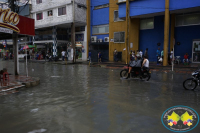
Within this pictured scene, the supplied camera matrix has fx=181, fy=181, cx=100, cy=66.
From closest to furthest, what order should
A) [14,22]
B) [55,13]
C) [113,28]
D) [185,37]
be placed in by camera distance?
[14,22] → [185,37] → [113,28] → [55,13]

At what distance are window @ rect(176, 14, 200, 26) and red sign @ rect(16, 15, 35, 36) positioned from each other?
57.5ft

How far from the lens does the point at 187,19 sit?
21391mm

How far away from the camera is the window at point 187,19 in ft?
68.1

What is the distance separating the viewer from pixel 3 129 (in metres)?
4.32

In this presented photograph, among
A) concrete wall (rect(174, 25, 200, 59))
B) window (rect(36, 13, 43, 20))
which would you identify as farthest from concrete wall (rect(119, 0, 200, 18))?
window (rect(36, 13, 43, 20))

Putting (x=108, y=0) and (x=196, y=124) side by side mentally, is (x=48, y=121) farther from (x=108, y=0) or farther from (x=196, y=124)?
(x=108, y=0)

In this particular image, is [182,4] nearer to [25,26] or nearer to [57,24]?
[25,26]

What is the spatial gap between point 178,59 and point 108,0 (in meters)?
13.9

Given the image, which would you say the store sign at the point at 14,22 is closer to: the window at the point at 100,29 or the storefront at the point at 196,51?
the storefront at the point at 196,51

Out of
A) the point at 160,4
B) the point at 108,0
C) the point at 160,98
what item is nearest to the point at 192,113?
the point at 160,98

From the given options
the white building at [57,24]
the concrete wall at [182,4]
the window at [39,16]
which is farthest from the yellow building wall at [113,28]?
the window at [39,16]

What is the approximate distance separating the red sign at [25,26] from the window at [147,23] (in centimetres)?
1684

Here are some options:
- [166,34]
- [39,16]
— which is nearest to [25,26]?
[166,34]

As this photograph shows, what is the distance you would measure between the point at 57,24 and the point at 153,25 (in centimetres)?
1558
